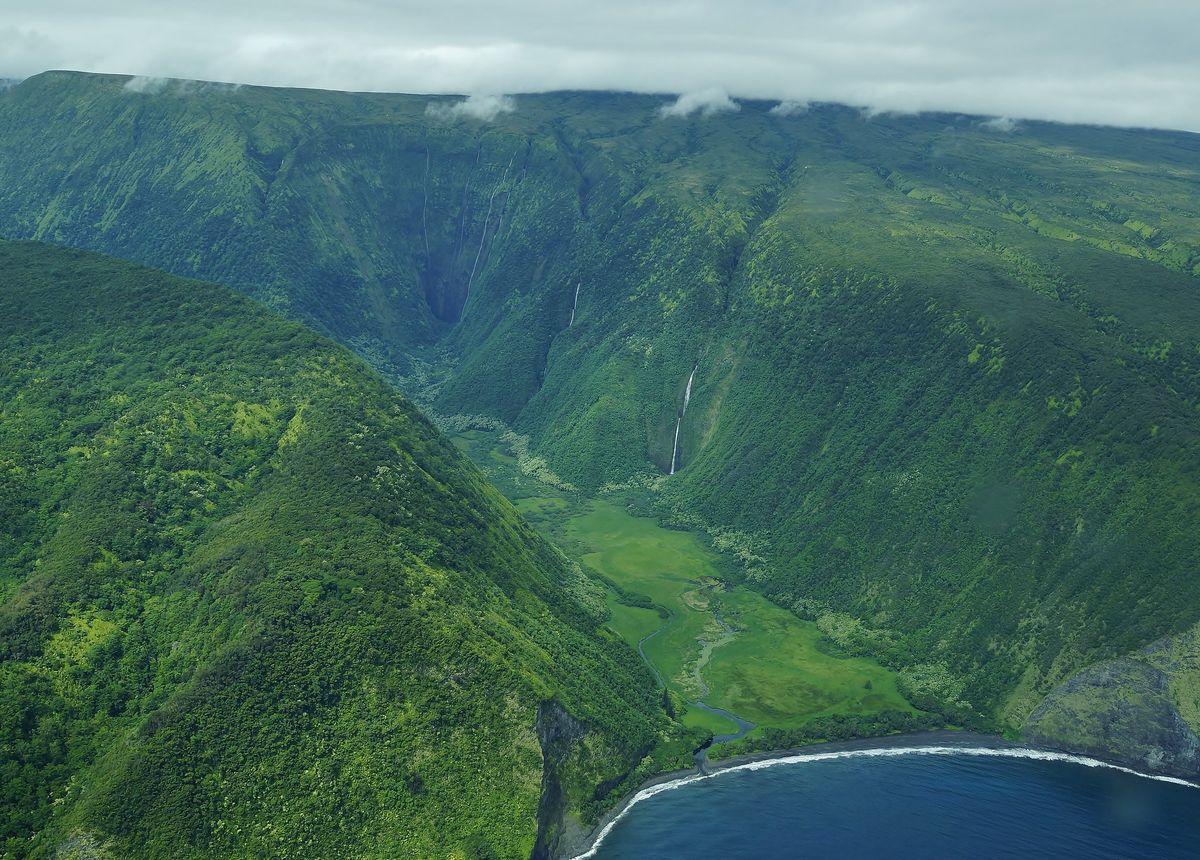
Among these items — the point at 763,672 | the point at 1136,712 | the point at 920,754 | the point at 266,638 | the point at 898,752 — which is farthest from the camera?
the point at 763,672

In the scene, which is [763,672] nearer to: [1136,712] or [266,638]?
[1136,712]

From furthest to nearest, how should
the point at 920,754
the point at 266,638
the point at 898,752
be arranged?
the point at 898,752 < the point at 920,754 < the point at 266,638

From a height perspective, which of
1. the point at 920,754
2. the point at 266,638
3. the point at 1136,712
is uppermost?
the point at 266,638

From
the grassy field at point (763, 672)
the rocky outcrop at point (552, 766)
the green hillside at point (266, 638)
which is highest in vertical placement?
the green hillside at point (266, 638)

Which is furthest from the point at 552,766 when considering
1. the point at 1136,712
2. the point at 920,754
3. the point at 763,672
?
the point at 1136,712

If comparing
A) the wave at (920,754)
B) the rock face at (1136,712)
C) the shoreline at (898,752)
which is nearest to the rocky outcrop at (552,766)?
the shoreline at (898,752)

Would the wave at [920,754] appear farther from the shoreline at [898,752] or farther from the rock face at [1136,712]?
the rock face at [1136,712]
